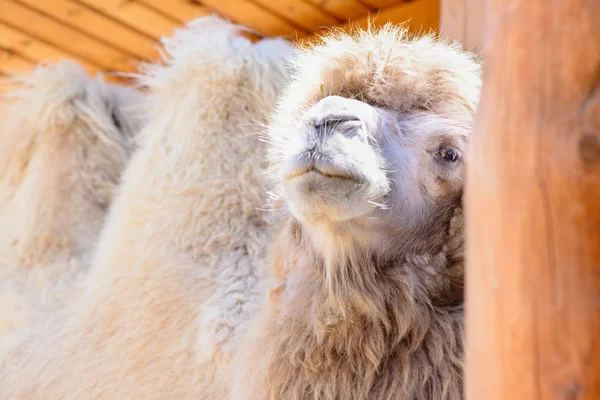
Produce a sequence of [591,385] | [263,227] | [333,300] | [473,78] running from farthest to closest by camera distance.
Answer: [263,227]
[473,78]
[333,300]
[591,385]

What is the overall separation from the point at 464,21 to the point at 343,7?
82cm

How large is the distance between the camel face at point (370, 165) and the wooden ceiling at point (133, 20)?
1.40m

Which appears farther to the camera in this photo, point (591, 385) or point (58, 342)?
point (58, 342)

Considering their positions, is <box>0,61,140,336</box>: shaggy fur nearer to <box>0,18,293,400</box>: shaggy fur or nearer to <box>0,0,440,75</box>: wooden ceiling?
<box>0,18,293,400</box>: shaggy fur

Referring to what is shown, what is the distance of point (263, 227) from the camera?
100 inches

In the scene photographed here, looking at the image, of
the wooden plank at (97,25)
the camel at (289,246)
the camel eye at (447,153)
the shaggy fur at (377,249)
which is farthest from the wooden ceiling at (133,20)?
the camel eye at (447,153)

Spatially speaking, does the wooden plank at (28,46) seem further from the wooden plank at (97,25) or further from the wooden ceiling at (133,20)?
the wooden plank at (97,25)

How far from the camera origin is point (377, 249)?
192 cm

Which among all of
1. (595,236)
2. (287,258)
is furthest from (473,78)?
(595,236)

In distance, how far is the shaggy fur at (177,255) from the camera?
2.33m

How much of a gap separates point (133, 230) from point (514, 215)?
1664 mm

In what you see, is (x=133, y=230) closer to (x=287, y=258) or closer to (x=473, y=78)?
(x=287, y=258)

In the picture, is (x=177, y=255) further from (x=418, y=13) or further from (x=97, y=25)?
(x=97, y=25)

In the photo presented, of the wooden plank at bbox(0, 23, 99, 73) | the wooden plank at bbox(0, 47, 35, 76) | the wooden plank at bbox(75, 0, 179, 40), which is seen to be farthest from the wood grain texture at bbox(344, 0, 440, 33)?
the wooden plank at bbox(0, 47, 35, 76)
